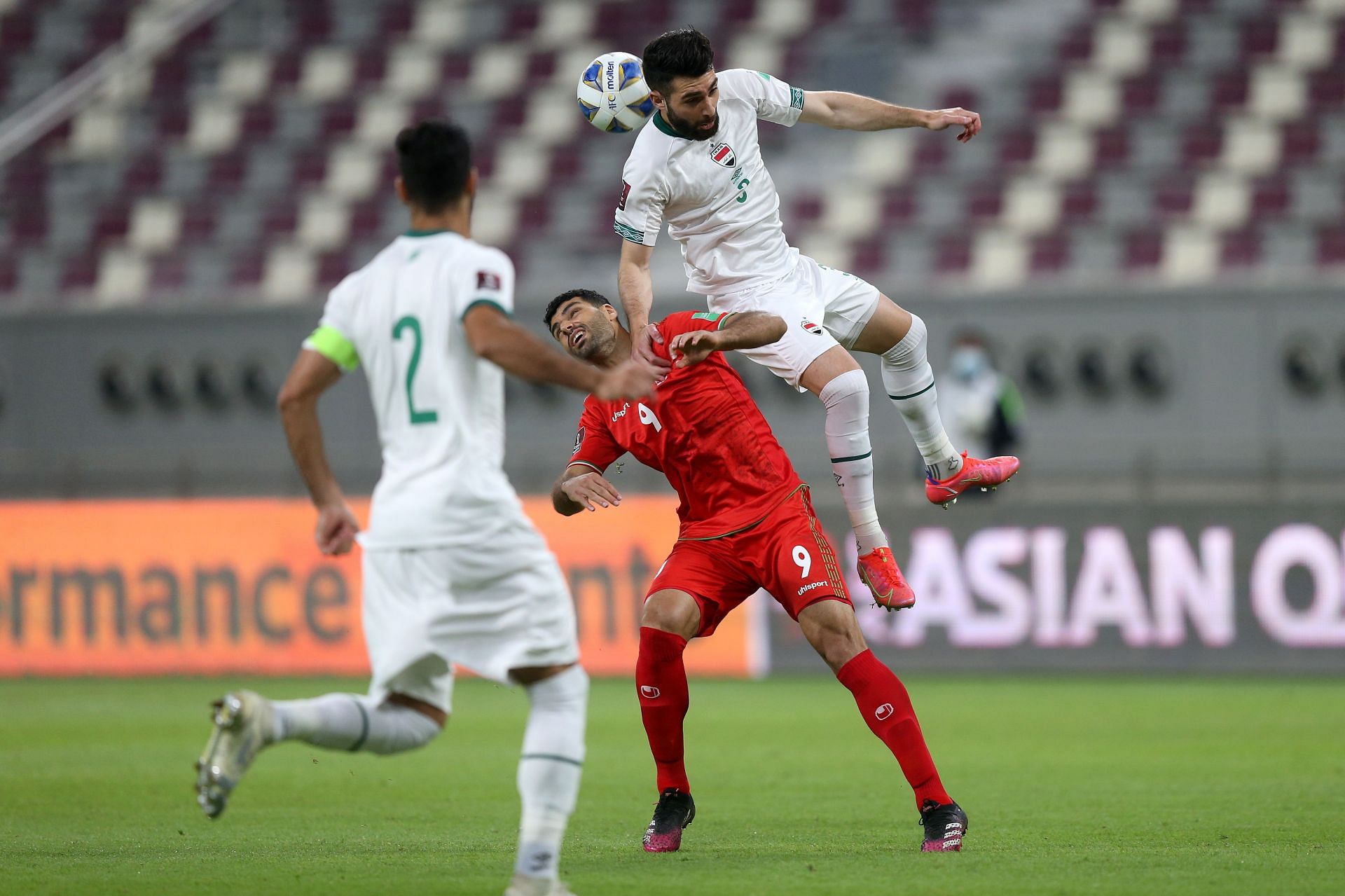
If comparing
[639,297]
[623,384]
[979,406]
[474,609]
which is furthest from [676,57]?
[979,406]

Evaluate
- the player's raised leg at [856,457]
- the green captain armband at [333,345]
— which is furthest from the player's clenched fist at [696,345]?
the green captain armband at [333,345]

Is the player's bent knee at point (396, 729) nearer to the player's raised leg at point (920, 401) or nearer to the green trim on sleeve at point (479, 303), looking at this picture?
the green trim on sleeve at point (479, 303)

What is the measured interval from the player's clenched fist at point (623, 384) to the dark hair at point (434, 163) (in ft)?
2.33

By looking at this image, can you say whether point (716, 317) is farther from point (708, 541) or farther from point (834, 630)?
point (834, 630)

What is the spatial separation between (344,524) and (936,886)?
2122 millimetres

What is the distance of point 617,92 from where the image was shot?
23.2 ft

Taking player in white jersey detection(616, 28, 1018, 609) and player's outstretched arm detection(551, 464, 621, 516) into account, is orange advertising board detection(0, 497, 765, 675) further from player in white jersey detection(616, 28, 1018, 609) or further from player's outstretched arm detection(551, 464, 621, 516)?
player's outstretched arm detection(551, 464, 621, 516)

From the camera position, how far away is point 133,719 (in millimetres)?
12461

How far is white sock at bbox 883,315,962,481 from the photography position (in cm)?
735

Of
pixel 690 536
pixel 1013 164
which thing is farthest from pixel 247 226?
pixel 690 536

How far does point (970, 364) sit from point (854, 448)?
8.70 meters

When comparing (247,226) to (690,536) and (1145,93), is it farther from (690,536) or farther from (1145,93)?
(690,536)

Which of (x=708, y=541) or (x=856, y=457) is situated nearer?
(x=708, y=541)

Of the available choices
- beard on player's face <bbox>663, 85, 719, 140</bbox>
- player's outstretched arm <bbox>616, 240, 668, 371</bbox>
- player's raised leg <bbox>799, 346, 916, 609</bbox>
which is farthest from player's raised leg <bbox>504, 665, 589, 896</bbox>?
beard on player's face <bbox>663, 85, 719, 140</bbox>
